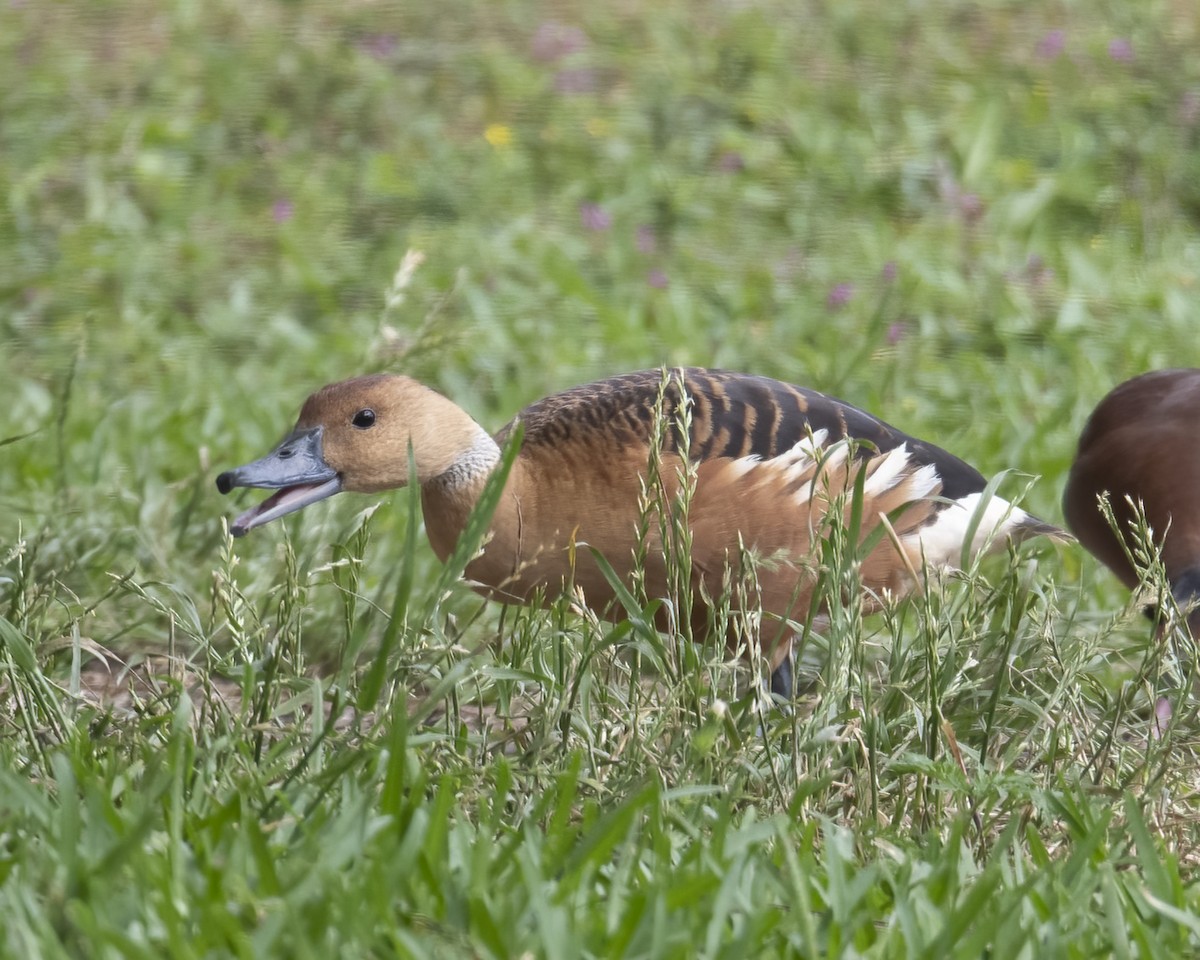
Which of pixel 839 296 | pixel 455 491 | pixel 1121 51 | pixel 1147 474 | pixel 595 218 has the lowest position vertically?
pixel 839 296

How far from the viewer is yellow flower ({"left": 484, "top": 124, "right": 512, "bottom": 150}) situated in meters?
8.52

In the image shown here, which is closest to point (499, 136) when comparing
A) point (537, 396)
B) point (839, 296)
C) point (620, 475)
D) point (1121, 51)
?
point (839, 296)

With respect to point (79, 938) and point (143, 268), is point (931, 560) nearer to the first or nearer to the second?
point (79, 938)

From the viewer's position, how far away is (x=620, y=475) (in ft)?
12.1

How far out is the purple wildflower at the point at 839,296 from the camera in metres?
7.19

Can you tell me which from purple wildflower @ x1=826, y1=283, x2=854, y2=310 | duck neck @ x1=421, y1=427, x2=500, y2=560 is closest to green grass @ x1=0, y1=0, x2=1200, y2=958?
purple wildflower @ x1=826, y1=283, x2=854, y2=310

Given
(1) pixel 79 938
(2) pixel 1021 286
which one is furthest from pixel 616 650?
(2) pixel 1021 286

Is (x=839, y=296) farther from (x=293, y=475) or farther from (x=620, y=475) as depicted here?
(x=293, y=475)

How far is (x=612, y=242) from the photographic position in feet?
25.3

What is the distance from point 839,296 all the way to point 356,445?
3.84 m

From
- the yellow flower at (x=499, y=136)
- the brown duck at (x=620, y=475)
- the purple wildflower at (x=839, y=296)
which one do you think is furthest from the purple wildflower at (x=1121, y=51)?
the brown duck at (x=620, y=475)

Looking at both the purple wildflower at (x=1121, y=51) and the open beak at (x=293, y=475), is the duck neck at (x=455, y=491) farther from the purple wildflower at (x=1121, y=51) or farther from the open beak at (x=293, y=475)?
the purple wildflower at (x=1121, y=51)

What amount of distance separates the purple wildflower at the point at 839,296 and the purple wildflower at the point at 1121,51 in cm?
274

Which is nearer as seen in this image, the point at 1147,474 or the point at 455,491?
the point at 455,491
